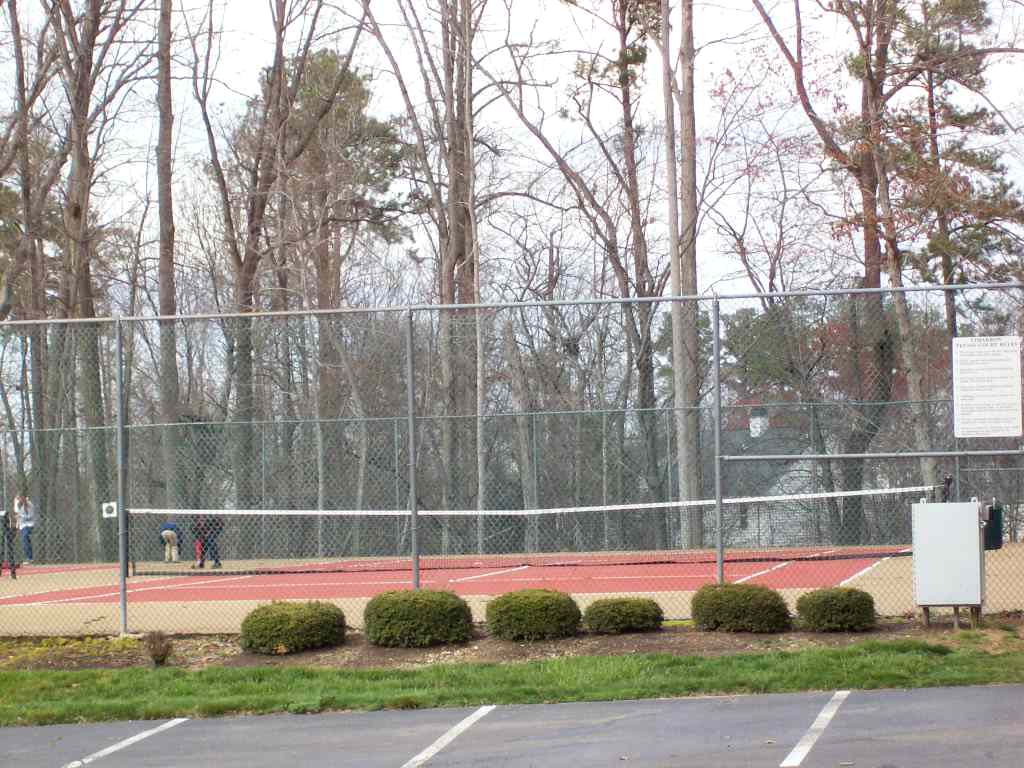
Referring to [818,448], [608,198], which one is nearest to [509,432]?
[818,448]

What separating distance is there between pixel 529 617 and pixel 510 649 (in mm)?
322

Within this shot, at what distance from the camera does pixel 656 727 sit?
26.0 ft

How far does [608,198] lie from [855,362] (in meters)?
22.6

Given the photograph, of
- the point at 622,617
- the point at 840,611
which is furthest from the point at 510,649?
the point at 840,611

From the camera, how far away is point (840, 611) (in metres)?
10.6

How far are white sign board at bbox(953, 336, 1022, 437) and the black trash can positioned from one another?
84 centimetres

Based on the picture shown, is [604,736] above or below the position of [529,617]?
below

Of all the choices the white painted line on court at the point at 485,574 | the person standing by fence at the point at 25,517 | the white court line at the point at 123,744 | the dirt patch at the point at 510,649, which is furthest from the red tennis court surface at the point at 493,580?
the white court line at the point at 123,744

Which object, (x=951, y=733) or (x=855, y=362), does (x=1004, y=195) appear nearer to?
(x=855, y=362)

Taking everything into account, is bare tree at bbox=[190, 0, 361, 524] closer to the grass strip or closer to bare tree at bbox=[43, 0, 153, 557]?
bare tree at bbox=[43, 0, 153, 557]

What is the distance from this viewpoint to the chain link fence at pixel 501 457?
13.3 meters

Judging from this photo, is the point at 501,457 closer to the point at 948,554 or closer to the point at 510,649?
the point at 510,649

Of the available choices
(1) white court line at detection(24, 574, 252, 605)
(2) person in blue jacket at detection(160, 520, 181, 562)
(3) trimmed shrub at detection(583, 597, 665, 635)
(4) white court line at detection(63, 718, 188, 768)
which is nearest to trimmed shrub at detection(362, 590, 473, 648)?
(3) trimmed shrub at detection(583, 597, 665, 635)

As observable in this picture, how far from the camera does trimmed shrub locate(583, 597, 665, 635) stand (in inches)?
430
